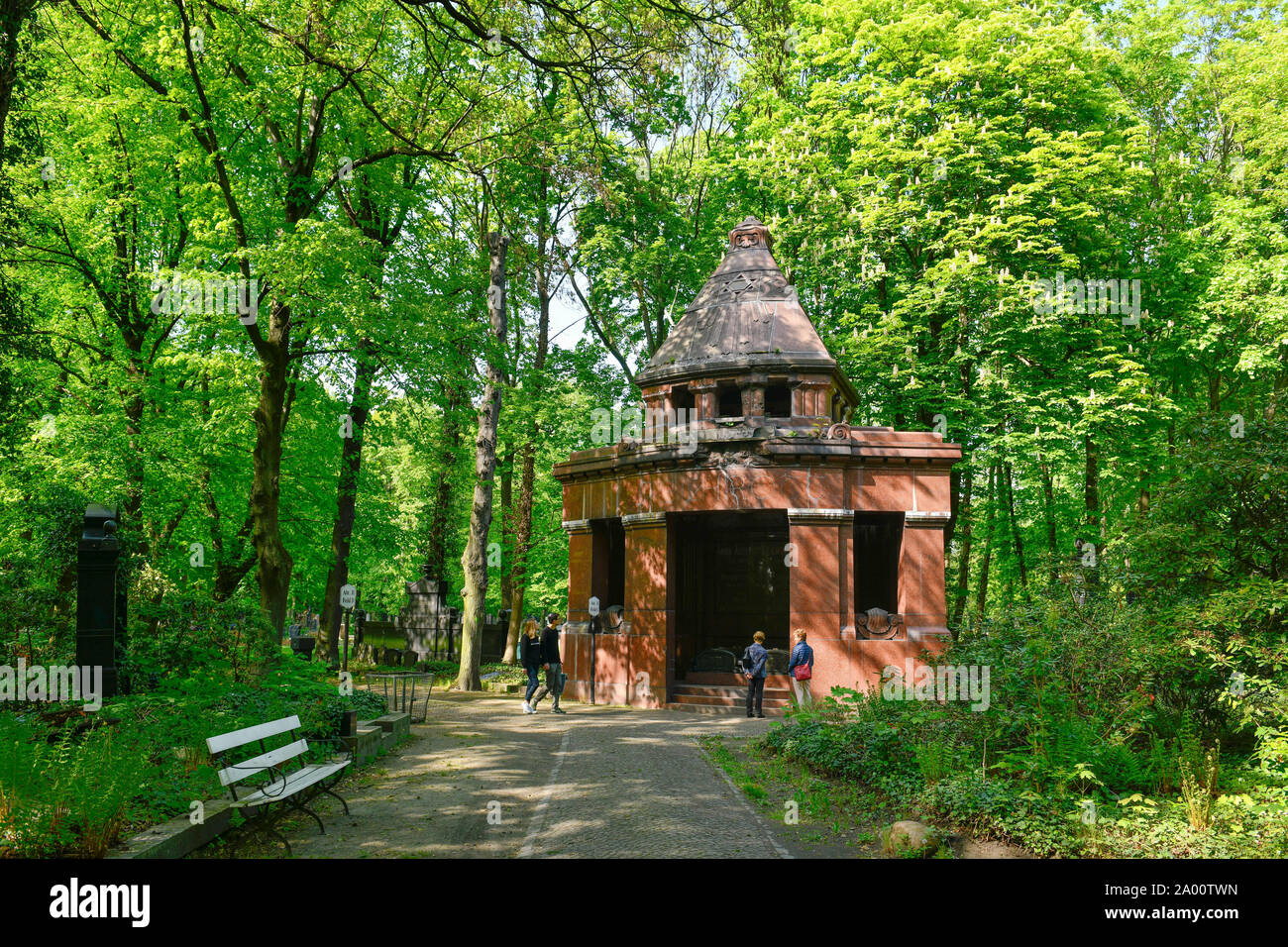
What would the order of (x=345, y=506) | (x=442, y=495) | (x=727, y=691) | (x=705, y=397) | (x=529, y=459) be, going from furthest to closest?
(x=529, y=459)
(x=442, y=495)
(x=345, y=506)
(x=705, y=397)
(x=727, y=691)

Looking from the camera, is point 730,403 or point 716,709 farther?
point 730,403

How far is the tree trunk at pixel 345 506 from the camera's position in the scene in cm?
2194

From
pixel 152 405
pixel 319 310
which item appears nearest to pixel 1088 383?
pixel 319 310

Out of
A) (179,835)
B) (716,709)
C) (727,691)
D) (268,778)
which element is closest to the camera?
(179,835)

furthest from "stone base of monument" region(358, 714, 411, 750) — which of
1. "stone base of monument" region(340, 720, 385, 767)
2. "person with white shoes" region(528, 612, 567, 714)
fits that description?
"person with white shoes" region(528, 612, 567, 714)

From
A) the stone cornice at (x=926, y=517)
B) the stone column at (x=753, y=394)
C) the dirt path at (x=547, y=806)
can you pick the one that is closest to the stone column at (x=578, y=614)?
the stone column at (x=753, y=394)

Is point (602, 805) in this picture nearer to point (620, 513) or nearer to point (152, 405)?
point (620, 513)

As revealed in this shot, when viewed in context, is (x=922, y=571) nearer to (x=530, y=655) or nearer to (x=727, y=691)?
(x=727, y=691)

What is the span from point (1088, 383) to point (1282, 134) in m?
10.0

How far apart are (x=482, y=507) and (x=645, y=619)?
5.13 meters

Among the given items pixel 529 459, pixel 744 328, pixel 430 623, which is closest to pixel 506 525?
pixel 529 459

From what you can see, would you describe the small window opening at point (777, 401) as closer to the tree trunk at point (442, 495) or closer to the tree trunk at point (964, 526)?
the tree trunk at point (964, 526)

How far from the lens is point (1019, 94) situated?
23.9 metres

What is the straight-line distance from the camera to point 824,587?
18.6 meters
